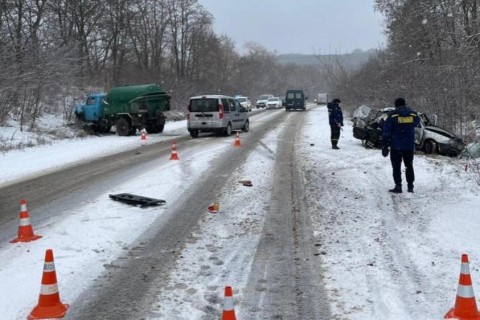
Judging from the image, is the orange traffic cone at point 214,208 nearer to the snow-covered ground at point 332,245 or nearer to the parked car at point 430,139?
the snow-covered ground at point 332,245

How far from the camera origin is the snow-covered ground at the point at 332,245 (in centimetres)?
478

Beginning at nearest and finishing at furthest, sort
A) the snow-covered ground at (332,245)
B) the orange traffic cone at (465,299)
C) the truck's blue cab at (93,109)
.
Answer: the orange traffic cone at (465,299) < the snow-covered ground at (332,245) < the truck's blue cab at (93,109)

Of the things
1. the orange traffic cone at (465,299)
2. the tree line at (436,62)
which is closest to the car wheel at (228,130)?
the tree line at (436,62)

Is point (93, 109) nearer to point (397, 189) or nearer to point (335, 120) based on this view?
point (335, 120)

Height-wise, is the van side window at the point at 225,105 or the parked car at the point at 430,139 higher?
the van side window at the point at 225,105

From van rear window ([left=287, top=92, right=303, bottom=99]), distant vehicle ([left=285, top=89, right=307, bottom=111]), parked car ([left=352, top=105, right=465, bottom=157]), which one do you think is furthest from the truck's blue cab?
van rear window ([left=287, top=92, right=303, bottom=99])

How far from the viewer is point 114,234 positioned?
7.05m

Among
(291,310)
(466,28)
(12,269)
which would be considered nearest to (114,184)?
(12,269)

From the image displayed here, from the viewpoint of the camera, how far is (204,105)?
70.6ft

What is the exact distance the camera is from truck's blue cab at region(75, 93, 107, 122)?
24948mm

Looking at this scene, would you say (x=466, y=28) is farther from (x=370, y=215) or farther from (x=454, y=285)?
(x=454, y=285)

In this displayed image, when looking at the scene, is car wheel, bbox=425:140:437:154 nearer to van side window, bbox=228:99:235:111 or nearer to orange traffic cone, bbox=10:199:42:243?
van side window, bbox=228:99:235:111

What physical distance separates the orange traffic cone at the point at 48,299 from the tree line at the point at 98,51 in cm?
1858

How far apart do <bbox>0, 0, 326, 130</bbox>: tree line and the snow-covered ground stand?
1499 centimetres
